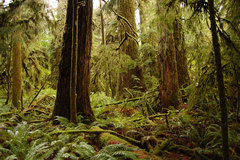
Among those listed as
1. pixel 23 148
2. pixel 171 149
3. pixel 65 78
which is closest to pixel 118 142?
pixel 171 149

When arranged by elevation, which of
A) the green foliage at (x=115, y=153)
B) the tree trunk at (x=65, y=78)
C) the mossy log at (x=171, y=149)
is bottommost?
the mossy log at (x=171, y=149)

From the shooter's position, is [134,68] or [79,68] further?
[134,68]

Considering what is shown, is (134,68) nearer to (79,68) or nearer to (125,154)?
(79,68)

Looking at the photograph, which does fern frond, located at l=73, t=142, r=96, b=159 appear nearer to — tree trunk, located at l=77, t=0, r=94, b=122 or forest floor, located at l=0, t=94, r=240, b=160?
forest floor, located at l=0, t=94, r=240, b=160

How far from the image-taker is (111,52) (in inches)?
195

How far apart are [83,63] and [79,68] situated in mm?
150

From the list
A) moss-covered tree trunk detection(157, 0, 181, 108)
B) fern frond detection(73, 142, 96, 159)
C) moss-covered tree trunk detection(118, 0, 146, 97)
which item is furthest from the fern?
moss-covered tree trunk detection(118, 0, 146, 97)

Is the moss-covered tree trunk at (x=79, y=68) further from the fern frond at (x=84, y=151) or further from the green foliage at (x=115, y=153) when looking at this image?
the green foliage at (x=115, y=153)

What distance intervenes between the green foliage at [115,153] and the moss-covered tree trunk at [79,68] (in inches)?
62.9

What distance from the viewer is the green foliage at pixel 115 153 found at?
198 centimetres

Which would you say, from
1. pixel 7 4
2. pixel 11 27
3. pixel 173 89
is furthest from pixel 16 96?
pixel 173 89

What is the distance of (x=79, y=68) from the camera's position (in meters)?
3.79

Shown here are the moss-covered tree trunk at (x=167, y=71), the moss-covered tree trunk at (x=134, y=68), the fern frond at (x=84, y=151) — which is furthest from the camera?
the moss-covered tree trunk at (x=134, y=68)

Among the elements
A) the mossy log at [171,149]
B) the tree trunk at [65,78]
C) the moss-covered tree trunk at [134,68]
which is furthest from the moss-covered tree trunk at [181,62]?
the tree trunk at [65,78]
